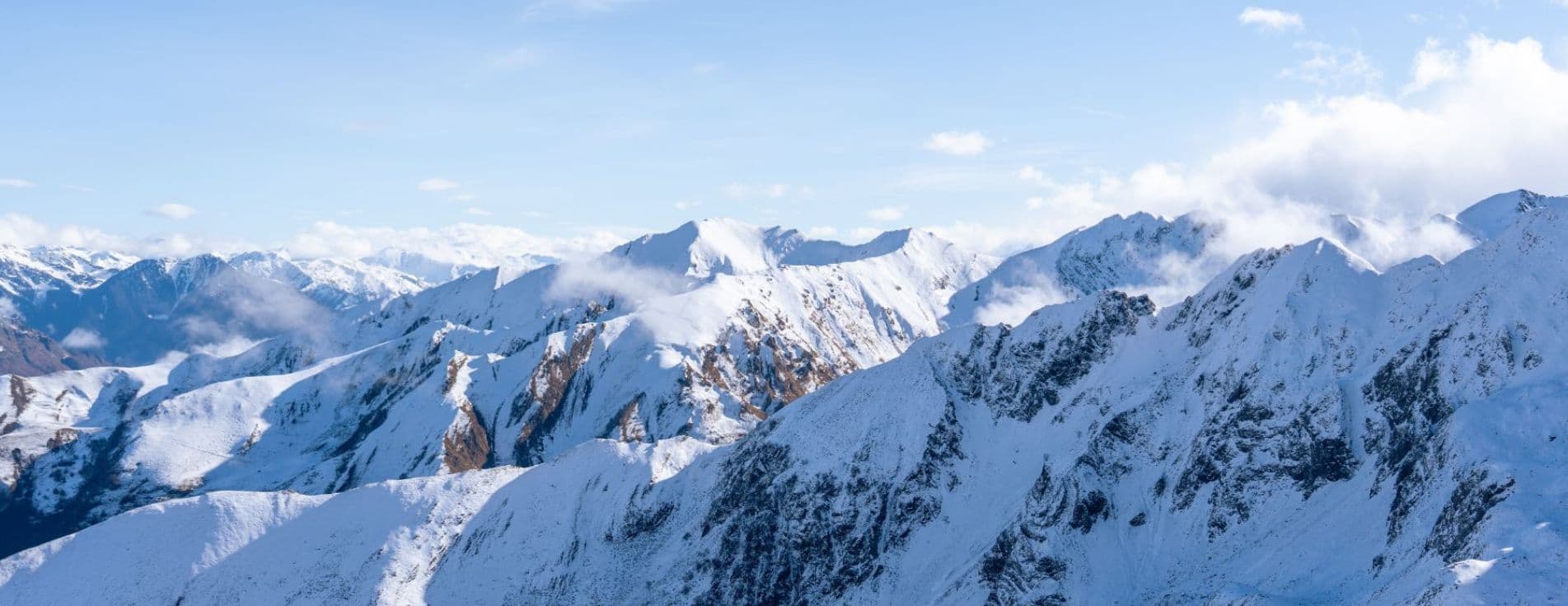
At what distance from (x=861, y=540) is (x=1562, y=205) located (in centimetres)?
9322

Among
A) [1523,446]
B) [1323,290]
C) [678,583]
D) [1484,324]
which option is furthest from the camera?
[678,583]

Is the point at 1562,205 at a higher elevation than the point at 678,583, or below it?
higher

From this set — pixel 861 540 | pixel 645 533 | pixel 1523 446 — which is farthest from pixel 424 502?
pixel 1523 446

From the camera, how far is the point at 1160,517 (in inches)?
4988

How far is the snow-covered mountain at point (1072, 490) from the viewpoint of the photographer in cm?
10350

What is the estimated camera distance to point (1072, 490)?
129 metres

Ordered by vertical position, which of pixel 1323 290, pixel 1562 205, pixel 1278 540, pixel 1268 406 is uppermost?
pixel 1562 205

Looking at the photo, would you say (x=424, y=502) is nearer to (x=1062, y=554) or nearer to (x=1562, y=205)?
(x=1062, y=554)

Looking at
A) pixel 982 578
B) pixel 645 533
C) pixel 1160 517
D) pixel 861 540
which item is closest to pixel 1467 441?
pixel 1160 517

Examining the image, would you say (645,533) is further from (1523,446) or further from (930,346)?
(1523,446)

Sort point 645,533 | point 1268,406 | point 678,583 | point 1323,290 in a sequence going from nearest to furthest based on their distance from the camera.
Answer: point 1268,406 → point 1323,290 → point 678,583 → point 645,533

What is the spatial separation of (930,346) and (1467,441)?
84.3m

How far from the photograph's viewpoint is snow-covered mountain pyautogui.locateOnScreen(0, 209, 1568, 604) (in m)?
104

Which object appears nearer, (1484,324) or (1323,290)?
(1484,324)
